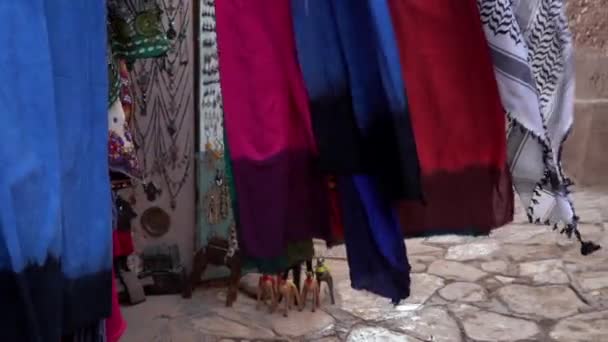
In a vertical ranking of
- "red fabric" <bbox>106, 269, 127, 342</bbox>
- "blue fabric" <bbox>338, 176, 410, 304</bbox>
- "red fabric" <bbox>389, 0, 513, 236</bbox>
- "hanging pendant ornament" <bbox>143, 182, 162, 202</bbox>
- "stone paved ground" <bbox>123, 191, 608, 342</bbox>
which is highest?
"red fabric" <bbox>389, 0, 513, 236</bbox>

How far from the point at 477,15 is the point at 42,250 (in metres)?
0.80

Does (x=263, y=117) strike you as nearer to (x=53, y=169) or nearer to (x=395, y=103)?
(x=395, y=103)

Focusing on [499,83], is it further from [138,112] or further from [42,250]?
[138,112]

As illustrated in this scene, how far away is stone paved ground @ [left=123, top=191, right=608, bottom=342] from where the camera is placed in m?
3.09

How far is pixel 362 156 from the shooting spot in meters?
1.19

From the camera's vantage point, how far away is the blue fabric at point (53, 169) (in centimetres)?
86

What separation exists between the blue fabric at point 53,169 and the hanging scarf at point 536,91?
0.65m

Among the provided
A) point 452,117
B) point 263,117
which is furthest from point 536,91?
point 263,117

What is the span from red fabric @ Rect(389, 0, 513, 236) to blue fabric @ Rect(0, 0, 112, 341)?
0.53 m

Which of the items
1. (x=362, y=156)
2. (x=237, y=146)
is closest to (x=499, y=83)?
(x=362, y=156)

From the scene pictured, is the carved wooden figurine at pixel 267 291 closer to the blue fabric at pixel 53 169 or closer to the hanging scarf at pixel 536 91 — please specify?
the hanging scarf at pixel 536 91

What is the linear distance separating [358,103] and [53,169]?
0.51 m

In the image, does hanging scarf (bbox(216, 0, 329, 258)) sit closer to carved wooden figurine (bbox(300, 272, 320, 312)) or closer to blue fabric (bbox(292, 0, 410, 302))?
blue fabric (bbox(292, 0, 410, 302))

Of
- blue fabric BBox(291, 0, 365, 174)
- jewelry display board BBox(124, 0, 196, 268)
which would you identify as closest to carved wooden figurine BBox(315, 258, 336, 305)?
jewelry display board BBox(124, 0, 196, 268)
